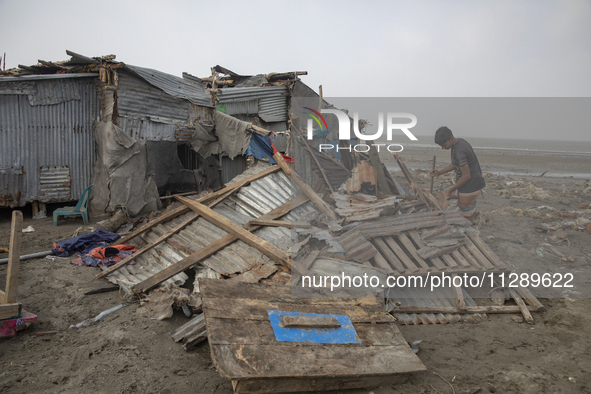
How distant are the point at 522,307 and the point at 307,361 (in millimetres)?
3777

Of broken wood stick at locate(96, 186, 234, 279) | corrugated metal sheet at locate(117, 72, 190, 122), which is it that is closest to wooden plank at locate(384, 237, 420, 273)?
broken wood stick at locate(96, 186, 234, 279)

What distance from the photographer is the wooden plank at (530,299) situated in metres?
5.16

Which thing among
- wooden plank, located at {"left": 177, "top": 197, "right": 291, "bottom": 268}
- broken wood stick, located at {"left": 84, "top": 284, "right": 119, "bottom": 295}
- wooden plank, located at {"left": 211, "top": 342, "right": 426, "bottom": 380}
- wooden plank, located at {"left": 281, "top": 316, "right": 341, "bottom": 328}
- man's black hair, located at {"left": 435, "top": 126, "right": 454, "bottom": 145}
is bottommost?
broken wood stick, located at {"left": 84, "top": 284, "right": 119, "bottom": 295}

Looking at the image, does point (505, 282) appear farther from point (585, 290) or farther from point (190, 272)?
point (190, 272)

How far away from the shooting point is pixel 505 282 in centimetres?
548

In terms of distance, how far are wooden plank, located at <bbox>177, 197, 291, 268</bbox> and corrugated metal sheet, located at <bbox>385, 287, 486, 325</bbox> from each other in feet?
5.02

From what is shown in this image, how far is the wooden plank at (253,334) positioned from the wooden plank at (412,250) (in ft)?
6.42

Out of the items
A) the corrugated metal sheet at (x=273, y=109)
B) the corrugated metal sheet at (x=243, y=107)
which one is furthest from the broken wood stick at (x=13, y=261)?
the corrugated metal sheet at (x=273, y=109)

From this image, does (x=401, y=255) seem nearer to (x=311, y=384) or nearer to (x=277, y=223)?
(x=277, y=223)

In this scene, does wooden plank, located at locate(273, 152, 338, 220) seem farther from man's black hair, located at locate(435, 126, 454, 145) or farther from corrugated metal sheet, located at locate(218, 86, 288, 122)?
corrugated metal sheet, located at locate(218, 86, 288, 122)

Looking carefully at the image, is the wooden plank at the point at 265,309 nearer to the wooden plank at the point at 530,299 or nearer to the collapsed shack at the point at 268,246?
the collapsed shack at the point at 268,246

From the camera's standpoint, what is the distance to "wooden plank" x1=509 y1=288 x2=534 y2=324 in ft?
16.1

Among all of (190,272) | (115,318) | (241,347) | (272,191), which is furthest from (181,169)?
(241,347)

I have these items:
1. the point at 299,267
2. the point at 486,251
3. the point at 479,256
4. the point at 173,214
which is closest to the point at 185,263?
the point at 299,267
